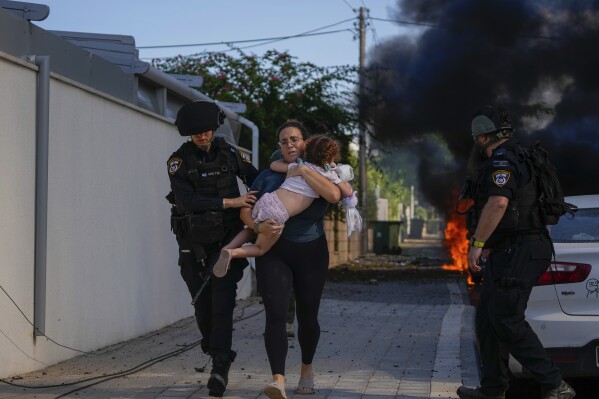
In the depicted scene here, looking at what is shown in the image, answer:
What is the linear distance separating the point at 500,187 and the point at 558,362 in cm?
119

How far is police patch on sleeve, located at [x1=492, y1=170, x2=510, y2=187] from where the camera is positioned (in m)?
6.25

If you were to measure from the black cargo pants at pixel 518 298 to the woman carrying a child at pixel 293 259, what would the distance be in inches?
41.0

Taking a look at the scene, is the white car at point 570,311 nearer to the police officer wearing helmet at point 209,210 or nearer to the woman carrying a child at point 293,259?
the woman carrying a child at point 293,259

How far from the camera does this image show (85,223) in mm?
9141

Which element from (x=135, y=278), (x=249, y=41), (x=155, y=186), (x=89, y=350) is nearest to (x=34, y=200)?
(x=89, y=350)

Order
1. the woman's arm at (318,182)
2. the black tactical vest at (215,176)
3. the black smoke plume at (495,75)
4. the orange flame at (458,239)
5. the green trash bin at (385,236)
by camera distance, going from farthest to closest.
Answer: the green trash bin at (385,236)
the orange flame at (458,239)
the black smoke plume at (495,75)
the black tactical vest at (215,176)
the woman's arm at (318,182)

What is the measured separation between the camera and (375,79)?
26.8m

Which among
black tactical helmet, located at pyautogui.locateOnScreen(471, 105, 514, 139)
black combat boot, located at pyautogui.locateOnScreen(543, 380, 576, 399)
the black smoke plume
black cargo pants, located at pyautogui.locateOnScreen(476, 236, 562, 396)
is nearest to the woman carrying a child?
black tactical helmet, located at pyautogui.locateOnScreen(471, 105, 514, 139)

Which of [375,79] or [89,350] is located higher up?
[375,79]

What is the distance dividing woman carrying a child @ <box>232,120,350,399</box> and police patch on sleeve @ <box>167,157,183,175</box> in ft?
1.62

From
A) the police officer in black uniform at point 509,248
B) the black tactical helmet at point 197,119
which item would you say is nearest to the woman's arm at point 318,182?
the black tactical helmet at point 197,119

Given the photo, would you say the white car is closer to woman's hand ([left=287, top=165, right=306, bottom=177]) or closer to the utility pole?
woman's hand ([left=287, top=165, right=306, bottom=177])

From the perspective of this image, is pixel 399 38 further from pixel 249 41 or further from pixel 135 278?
pixel 135 278

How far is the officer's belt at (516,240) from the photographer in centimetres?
634
